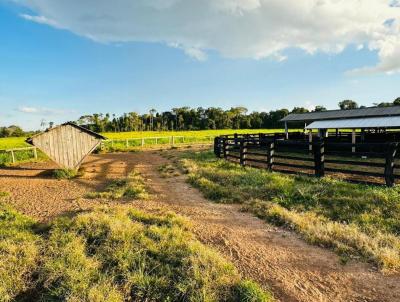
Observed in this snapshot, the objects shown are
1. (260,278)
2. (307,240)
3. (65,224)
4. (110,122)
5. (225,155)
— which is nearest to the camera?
(260,278)

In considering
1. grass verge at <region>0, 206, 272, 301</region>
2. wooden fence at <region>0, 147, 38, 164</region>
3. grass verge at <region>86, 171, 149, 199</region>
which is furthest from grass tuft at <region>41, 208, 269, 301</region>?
wooden fence at <region>0, 147, 38, 164</region>

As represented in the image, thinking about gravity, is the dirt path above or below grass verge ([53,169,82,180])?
below

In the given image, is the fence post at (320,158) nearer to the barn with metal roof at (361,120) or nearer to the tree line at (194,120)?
the barn with metal roof at (361,120)

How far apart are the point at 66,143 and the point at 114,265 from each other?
1088cm

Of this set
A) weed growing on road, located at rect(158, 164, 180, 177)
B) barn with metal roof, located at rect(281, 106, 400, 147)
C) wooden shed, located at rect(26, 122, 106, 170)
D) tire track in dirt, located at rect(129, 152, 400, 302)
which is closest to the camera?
tire track in dirt, located at rect(129, 152, 400, 302)

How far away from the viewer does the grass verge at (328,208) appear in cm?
506

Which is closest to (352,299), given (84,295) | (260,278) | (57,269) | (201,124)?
(260,278)

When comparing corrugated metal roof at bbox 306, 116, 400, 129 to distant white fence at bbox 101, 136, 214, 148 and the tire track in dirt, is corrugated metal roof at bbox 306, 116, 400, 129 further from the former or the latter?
distant white fence at bbox 101, 136, 214, 148

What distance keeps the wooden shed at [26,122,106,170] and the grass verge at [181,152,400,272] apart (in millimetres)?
6697

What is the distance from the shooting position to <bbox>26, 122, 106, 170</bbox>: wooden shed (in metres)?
13.5

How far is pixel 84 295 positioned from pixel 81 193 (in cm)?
659

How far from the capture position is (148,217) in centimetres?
673

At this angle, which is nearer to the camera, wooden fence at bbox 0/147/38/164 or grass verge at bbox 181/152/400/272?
grass verge at bbox 181/152/400/272

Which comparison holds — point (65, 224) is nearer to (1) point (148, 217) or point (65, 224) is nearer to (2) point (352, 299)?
(1) point (148, 217)
